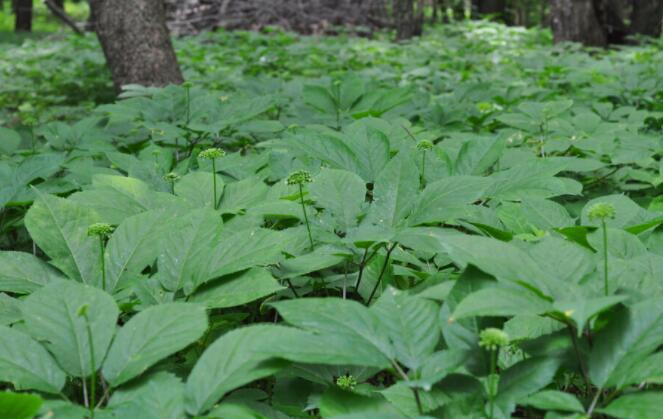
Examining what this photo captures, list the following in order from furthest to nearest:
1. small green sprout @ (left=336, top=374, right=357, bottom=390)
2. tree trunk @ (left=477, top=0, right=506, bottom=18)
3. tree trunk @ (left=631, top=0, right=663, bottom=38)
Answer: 1. tree trunk @ (left=477, top=0, right=506, bottom=18)
2. tree trunk @ (left=631, top=0, right=663, bottom=38)
3. small green sprout @ (left=336, top=374, right=357, bottom=390)

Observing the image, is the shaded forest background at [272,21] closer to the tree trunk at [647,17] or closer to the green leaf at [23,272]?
the tree trunk at [647,17]

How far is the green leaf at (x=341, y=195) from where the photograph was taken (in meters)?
1.15

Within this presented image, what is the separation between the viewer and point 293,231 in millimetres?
1166

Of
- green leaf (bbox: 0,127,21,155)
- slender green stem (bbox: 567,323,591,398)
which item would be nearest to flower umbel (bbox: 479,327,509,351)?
slender green stem (bbox: 567,323,591,398)

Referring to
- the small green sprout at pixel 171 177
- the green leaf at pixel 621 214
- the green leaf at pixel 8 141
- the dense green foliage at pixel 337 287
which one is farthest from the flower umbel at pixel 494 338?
the green leaf at pixel 8 141

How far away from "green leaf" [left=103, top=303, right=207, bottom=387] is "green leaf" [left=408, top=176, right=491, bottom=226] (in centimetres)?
45

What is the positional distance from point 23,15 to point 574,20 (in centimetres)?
1506

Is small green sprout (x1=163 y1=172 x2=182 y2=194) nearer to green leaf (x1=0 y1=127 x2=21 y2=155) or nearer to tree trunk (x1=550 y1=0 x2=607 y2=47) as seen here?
green leaf (x1=0 y1=127 x2=21 y2=155)

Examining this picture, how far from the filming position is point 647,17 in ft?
27.9

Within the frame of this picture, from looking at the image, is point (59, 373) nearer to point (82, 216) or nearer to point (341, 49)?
point (82, 216)

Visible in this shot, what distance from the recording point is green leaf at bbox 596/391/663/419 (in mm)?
621

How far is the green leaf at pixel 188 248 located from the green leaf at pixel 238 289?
3cm

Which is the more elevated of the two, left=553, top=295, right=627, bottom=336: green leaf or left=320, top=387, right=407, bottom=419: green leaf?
left=553, top=295, right=627, bottom=336: green leaf

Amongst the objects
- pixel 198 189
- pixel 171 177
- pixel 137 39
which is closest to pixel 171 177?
pixel 171 177
